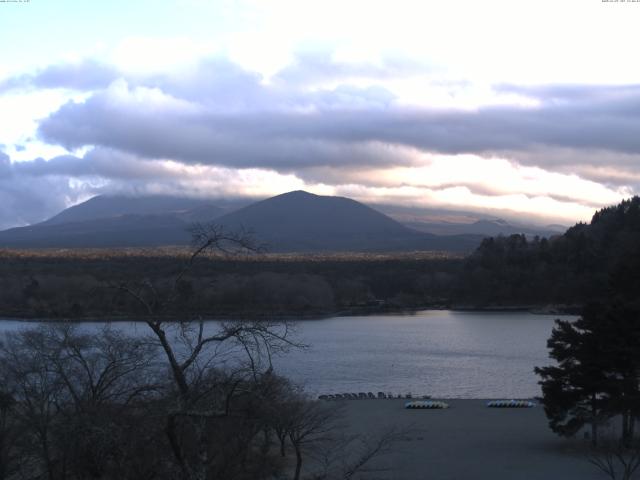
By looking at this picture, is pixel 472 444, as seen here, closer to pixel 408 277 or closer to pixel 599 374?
pixel 599 374

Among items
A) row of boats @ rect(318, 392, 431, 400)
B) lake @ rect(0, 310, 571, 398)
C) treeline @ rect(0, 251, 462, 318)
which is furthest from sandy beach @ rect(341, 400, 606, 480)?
treeline @ rect(0, 251, 462, 318)

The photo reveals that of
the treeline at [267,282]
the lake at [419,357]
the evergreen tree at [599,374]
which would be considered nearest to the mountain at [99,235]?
the treeline at [267,282]

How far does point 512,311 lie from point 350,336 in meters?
31.2

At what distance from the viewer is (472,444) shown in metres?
19.7

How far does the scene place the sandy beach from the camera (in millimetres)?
16312

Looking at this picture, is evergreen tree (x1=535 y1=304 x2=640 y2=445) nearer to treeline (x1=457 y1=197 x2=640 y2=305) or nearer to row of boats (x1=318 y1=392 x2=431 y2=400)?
row of boats (x1=318 y1=392 x2=431 y2=400)

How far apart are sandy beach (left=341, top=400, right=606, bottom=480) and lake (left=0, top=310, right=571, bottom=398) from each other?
378cm

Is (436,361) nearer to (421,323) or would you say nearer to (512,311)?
(421,323)

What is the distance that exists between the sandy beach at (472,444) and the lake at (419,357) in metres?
3.78

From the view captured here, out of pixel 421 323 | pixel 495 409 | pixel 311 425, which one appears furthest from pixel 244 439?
pixel 421 323

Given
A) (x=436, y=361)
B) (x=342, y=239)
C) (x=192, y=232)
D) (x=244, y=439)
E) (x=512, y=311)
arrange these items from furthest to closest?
(x=342, y=239), (x=512, y=311), (x=436, y=361), (x=244, y=439), (x=192, y=232)

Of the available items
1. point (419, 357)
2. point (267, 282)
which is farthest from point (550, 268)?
point (419, 357)

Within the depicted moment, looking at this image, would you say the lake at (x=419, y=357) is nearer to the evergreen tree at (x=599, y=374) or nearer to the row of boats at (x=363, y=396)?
the row of boats at (x=363, y=396)

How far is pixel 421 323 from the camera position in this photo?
60500mm
